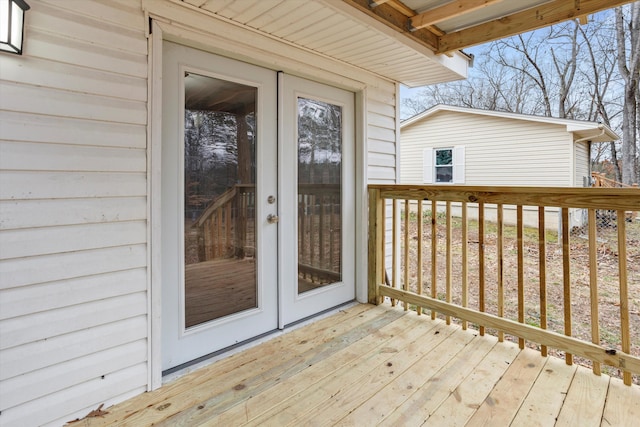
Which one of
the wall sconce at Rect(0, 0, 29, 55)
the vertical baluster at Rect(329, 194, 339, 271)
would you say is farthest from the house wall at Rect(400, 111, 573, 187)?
the wall sconce at Rect(0, 0, 29, 55)

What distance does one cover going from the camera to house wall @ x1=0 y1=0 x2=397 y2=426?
146cm

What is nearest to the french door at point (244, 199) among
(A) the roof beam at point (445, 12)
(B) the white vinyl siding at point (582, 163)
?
(A) the roof beam at point (445, 12)

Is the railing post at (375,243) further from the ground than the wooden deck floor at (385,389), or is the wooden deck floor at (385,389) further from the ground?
the railing post at (375,243)

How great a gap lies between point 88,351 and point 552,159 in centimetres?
973

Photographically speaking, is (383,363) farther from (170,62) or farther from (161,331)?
(170,62)

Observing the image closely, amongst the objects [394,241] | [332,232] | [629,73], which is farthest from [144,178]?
[629,73]

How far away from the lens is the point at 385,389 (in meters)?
1.82

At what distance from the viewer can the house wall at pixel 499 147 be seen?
823 centimetres

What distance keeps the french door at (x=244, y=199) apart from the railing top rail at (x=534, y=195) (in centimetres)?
69

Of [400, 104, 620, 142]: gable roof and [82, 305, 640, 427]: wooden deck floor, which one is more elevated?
[400, 104, 620, 142]: gable roof

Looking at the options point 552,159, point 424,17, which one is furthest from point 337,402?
point 552,159

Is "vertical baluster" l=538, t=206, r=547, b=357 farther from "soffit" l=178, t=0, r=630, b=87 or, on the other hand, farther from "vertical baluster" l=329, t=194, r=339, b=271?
"vertical baluster" l=329, t=194, r=339, b=271

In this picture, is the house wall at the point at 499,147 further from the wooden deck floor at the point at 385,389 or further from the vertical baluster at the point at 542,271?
the wooden deck floor at the point at 385,389

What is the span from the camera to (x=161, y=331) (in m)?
1.91
